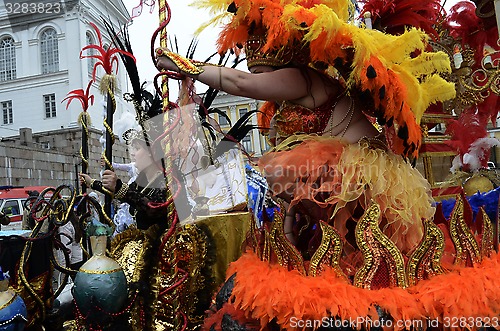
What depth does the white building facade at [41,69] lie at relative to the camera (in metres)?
22.4

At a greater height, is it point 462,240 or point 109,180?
point 109,180

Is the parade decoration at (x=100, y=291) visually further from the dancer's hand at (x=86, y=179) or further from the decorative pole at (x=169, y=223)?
the dancer's hand at (x=86, y=179)

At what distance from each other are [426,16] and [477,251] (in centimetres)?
192

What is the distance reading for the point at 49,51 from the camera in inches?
952

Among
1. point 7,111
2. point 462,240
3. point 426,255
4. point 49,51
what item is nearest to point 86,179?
point 426,255

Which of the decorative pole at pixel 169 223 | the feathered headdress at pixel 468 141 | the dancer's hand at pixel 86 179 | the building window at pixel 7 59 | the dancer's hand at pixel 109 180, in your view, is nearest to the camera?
the decorative pole at pixel 169 223

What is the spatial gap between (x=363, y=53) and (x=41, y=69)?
87.0 ft

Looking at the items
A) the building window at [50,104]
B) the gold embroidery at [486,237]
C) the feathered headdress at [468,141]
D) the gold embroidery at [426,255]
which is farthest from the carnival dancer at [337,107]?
the building window at [50,104]

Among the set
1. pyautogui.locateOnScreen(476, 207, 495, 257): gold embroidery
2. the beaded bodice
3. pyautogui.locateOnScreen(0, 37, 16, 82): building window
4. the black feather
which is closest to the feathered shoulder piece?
the beaded bodice

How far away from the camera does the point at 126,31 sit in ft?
7.90

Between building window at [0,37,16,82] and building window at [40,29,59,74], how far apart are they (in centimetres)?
154

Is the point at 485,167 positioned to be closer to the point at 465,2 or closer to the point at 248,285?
the point at 465,2

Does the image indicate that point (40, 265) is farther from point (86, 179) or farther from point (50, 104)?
point (50, 104)

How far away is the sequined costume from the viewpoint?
64.6 inches
